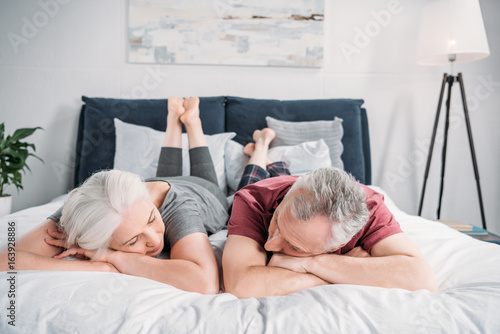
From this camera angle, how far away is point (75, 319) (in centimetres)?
87

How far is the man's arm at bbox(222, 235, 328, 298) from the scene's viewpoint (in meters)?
1.09

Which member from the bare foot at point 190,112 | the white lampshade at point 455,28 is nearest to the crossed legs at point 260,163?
the bare foot at point 190,112

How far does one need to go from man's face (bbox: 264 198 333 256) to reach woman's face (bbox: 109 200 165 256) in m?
0.39

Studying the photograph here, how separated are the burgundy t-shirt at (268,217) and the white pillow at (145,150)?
1023mm

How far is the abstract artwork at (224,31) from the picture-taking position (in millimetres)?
3045

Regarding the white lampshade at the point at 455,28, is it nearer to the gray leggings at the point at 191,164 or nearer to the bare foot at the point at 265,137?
the bare foot at the point at 265,137

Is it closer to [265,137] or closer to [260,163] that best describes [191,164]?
[260,163]

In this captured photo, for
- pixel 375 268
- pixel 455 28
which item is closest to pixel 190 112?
pixel 375 268

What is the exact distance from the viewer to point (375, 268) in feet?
3.61

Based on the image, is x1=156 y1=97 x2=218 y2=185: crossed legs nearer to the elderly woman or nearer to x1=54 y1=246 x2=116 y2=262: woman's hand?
the elderly woman

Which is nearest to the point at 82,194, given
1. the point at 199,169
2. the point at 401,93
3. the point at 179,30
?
the point at 199,169

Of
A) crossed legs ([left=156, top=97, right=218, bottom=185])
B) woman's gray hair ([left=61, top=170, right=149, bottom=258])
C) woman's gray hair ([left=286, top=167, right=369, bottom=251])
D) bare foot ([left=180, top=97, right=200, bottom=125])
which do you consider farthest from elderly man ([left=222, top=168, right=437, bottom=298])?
bare foot ([left=180, top=97, right=200, bottom=125])

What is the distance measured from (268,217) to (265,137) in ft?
4.00

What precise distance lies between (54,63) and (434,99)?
3.23 m
